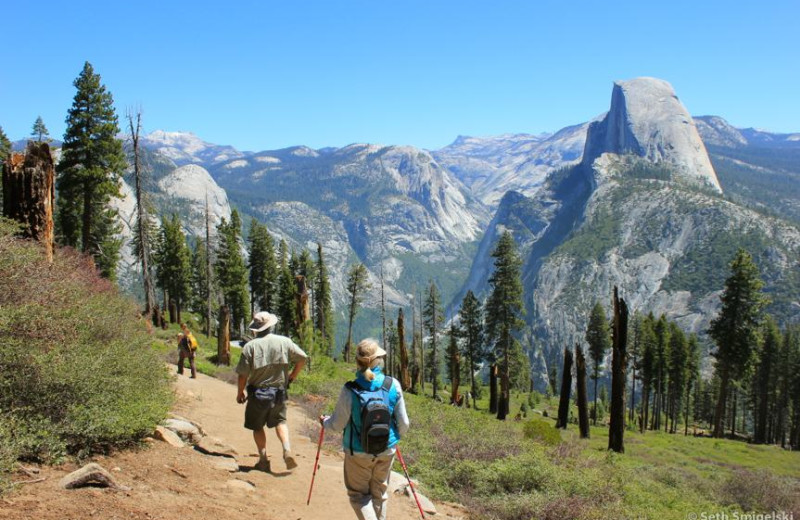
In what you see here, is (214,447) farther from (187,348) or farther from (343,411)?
(187,348)

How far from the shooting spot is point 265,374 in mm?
8047

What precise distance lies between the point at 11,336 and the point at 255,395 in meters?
3.63

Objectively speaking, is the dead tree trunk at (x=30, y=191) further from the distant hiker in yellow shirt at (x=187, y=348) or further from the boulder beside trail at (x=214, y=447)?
the boulder beside trail at (x=214, y=447)

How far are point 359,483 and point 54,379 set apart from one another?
16.0 feet

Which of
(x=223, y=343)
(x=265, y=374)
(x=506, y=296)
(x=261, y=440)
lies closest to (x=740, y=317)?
(x=506, y=296)

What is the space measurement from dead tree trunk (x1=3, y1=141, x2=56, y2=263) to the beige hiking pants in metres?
11.4

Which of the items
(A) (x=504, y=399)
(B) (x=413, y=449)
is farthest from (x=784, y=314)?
(B) (x=413, y=449)

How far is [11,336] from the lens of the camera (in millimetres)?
7484

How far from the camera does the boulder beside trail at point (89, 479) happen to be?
5.72 meters

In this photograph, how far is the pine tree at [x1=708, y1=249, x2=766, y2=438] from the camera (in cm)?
3809

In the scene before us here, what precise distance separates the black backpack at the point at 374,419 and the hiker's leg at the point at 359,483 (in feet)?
0.56

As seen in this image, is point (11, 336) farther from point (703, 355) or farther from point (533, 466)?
point (703, 355)

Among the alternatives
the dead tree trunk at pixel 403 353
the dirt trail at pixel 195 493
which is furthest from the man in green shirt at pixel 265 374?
the dead tree trunk at pixel 403 353

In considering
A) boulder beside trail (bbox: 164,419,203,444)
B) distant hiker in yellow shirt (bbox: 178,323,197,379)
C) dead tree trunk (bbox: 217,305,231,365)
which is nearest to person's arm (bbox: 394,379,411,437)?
boulder beside trail (bbox: 164,419,203,444)
